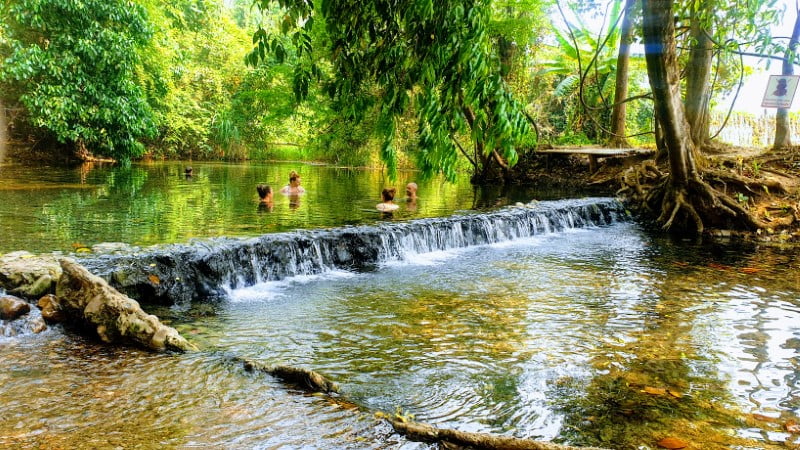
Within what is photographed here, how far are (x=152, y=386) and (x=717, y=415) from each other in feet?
12.6

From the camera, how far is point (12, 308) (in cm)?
488

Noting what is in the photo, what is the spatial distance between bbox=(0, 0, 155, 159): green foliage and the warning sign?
16.8m

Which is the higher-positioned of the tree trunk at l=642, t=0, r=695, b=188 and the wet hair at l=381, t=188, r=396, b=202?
the tree trunk at l=642, t=0, r=695, b=188

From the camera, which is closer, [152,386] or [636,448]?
[636,448]

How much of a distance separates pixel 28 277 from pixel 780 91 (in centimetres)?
1141

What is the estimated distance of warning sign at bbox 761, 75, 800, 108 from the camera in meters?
9.32

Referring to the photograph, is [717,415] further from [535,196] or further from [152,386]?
[535,196]

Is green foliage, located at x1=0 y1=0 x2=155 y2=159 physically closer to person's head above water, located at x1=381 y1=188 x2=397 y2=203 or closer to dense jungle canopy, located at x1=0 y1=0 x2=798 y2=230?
dense jungle canopy, located at x1=0 y1=0 x2=798 y2=230

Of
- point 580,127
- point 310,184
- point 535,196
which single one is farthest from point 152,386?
point 580,127

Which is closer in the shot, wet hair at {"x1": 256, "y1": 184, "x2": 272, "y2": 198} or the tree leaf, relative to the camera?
the tree leaf

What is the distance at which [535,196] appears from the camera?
16.6 meters

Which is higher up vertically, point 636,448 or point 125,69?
point 125,69

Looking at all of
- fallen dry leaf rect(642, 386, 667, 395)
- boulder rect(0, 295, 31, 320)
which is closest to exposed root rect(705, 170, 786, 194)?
fallen dry leaf rect(642, 386, 667, 395)

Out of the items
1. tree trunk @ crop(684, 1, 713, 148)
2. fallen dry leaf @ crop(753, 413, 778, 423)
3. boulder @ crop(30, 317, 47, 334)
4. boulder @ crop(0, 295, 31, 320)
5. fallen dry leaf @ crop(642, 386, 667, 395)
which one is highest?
tree trunk @ crop(684, 1, 713, 148)
